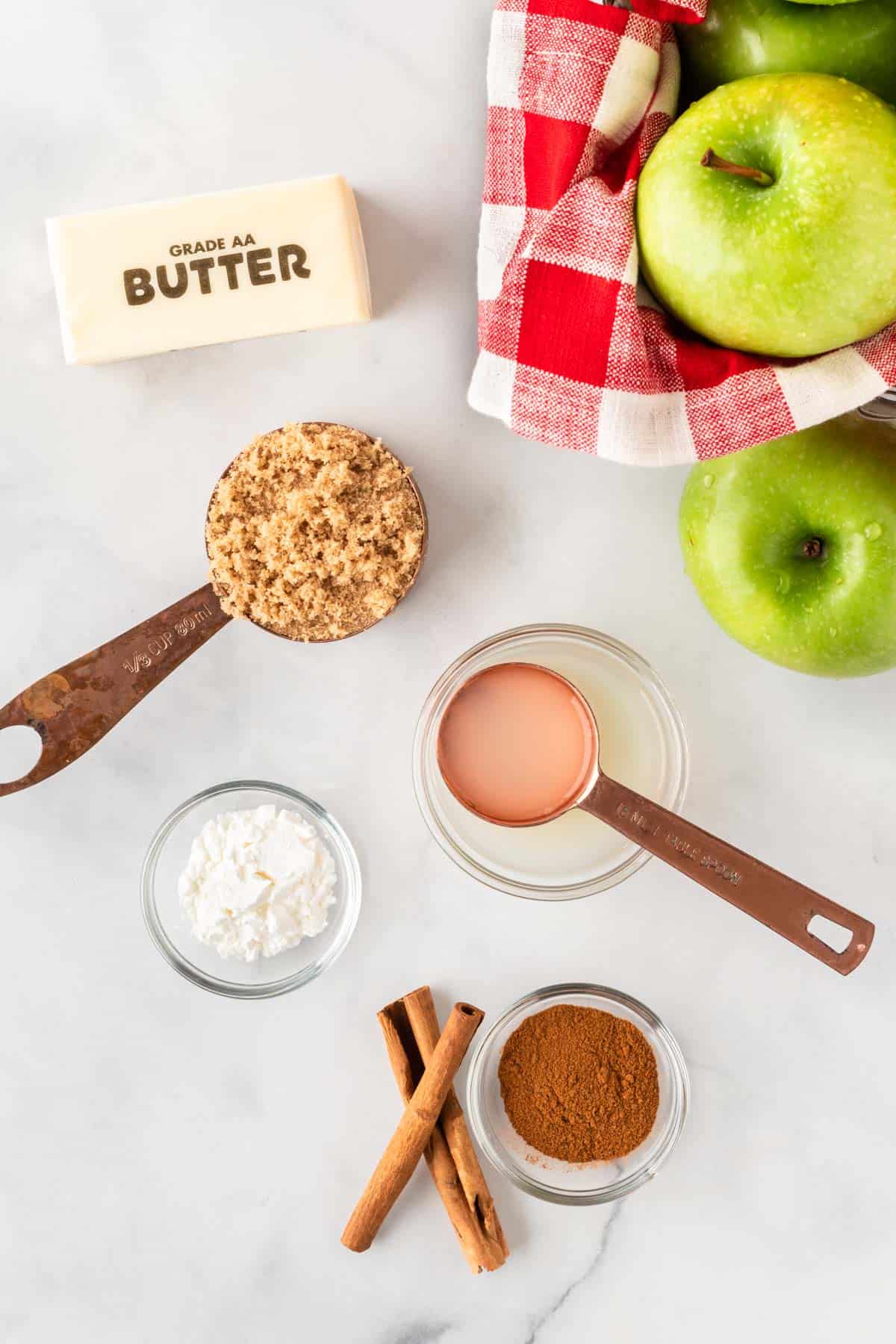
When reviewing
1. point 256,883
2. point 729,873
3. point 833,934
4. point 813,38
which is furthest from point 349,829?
point 813,38

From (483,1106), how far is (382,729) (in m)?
0.39

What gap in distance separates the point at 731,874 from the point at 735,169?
0.57 meters

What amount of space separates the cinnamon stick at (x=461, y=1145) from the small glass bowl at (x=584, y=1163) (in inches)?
0.8

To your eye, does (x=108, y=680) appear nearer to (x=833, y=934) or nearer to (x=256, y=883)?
(x=256, y=883)

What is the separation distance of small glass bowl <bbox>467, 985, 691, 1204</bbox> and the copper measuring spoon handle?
47cm

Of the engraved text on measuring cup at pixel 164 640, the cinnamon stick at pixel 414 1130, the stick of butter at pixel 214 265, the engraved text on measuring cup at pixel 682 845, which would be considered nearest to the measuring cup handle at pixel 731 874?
the engraved text on measuring cup at pixel 682 845

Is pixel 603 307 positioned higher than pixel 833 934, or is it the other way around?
pixel 603 307

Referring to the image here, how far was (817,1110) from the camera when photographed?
109 centimetres

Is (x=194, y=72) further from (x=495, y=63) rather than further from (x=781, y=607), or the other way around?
(x=781, y=607)

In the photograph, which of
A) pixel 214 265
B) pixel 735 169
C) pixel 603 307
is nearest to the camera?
pixel 735 169

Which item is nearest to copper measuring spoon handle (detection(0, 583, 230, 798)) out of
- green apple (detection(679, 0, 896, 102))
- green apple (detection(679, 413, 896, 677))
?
green apple (detection(679, 413, 896, 677))

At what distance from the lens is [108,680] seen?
1020mm

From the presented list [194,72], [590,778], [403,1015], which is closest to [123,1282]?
[403,1015]

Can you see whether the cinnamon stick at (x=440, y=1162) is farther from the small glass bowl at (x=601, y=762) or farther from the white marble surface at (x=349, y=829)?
the small glass bowl at (x=601, y=762)
